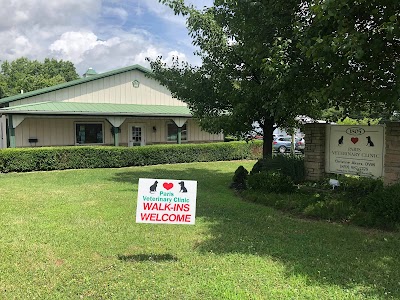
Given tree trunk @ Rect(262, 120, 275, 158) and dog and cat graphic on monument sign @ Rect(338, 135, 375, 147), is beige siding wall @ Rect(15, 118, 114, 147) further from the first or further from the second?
dog and cat graphic on monument sign @ Rect(338, 135, 375, 147)

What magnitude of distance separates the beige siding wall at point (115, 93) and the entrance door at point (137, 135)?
5.14 ft

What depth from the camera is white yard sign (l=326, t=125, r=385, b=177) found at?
304 inches

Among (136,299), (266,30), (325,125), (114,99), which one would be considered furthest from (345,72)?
(114,99)

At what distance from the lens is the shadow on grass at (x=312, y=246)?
4.34 m

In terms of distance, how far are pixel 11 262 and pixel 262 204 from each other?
215 inches

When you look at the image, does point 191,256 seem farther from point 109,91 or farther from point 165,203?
point 109,91

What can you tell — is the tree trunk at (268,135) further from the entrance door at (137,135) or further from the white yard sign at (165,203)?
the entrance door at (137,135)

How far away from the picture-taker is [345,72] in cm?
631

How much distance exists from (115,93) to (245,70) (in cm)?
1292

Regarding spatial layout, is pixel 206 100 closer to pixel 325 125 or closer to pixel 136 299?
pixel 325 125

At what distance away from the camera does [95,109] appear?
19250mm

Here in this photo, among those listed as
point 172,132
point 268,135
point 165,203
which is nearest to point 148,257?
point 165,203

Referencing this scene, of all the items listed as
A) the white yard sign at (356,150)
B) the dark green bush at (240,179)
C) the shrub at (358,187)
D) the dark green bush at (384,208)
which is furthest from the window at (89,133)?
the dark green bush at (384,208)

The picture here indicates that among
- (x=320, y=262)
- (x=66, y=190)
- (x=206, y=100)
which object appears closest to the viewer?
(x=320, y=262)
